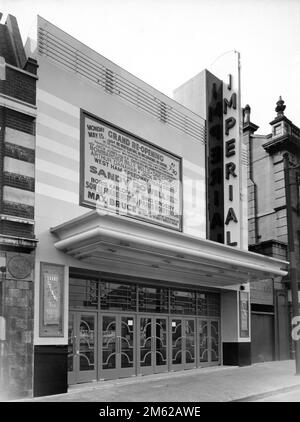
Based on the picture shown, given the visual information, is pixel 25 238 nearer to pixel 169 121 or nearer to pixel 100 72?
pixel 100 72

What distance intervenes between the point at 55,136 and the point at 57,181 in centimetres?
115

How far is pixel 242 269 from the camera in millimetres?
15422

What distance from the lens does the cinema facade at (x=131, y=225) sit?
1189 cm

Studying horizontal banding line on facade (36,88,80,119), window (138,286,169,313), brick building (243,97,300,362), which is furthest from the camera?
brick building (243,97,300,362)

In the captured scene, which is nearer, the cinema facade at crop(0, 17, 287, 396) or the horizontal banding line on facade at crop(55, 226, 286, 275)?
the horizontal banding line on facade at crop(55, 226, 286, 275)

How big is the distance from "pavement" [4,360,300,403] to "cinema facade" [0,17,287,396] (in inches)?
19.8

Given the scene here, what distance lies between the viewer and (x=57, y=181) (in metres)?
12.4

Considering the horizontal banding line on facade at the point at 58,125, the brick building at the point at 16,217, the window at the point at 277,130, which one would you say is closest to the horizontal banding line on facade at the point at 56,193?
the brick building at the point at 16,217

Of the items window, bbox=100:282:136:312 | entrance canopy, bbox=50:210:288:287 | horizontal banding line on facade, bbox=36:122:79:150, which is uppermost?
horizontal banding line on facade, bbox=36:122:79:150

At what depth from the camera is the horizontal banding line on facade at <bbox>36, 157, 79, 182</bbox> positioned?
39.6 ft

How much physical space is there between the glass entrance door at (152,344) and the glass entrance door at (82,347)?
1782 millimetres

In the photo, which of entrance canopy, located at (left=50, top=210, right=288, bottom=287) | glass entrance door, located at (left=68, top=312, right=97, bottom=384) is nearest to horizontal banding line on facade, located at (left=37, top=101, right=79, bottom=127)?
entrance canopy, located at (left=50, top=210, right=288, bottom=287)

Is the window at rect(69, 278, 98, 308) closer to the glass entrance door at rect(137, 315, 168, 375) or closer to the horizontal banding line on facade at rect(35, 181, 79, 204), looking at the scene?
the glass entrance door at rect(137, 315, 168, 375)

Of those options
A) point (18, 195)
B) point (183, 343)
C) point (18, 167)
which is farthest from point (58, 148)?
point (183, 343)
